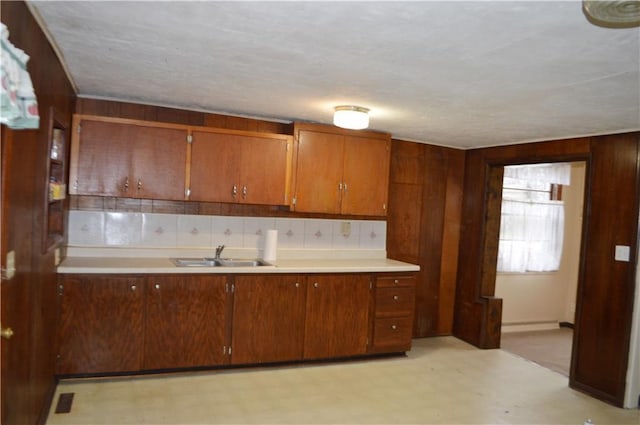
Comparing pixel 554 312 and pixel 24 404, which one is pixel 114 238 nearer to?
pixel 24 404

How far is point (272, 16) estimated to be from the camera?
1.90 m

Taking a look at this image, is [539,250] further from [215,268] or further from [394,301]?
[215,268]

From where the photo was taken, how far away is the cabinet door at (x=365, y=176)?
4.34 meters

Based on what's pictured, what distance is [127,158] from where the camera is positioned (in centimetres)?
362

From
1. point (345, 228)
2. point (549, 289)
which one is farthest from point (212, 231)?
point (549, 289)

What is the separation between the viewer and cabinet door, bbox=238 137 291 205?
13.0 feet

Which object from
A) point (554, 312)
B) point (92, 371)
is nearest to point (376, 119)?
point (92, 371)

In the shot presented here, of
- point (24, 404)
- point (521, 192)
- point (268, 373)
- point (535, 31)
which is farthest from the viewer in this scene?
point (521, 192)

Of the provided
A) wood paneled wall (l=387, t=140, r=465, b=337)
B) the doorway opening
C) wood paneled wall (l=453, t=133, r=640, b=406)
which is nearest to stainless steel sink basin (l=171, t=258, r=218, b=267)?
wood paneled wall (l=387, t=140, r=465, b=337)

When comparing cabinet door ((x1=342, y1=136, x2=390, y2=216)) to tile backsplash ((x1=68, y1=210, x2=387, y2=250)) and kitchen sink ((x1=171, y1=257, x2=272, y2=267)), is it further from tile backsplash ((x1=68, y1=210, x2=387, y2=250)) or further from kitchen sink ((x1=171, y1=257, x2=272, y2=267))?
kitchen sink ((x1=171, y1=257, x2=272, y2=267))

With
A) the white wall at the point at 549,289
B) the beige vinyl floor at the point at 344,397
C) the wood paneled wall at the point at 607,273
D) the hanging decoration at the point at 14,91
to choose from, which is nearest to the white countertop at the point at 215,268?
the beige vinyl floor at the point at 344,397

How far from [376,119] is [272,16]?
215cm

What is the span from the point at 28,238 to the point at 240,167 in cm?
199

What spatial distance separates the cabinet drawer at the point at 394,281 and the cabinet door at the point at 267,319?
2.50 feet
